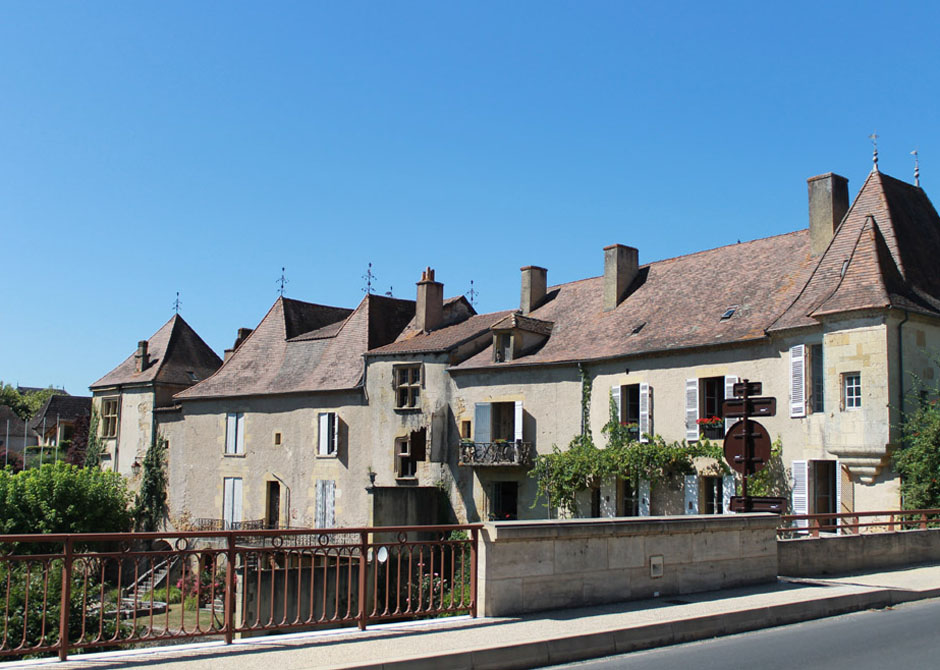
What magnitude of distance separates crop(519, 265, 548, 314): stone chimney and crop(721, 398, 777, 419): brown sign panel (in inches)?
694

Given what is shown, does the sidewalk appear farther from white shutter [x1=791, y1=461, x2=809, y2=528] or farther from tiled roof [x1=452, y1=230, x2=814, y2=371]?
tiled roof [x1=452, y1=230, x2=814, y2=371]

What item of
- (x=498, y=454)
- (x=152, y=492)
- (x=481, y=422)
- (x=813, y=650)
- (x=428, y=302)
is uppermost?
(x=428, y=302)

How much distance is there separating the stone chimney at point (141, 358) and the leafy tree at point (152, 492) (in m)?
4.21

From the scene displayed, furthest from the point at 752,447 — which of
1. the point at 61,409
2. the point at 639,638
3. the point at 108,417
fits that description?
the point at 61,409

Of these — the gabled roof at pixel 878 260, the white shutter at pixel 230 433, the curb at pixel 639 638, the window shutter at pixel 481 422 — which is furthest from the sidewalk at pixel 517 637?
the white shutter at pixel 230 433

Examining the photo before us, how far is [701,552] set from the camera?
1080 centimetres

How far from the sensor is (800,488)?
66.2 feet

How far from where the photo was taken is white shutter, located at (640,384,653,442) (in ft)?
77.5

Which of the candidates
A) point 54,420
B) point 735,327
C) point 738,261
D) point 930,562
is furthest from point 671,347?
point 54,420

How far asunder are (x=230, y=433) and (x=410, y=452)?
9293 mm

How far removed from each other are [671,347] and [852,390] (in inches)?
192

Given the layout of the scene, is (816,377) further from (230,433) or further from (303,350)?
(230,433)

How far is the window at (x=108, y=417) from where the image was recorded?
39500 millimetres

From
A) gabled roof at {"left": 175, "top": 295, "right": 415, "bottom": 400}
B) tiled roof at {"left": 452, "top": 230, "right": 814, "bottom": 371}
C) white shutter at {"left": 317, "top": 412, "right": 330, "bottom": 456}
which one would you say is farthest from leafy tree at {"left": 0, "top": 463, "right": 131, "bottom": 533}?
tiled roof at {"left": 452, "top": 230, "right": 814, "bottom": 371}
